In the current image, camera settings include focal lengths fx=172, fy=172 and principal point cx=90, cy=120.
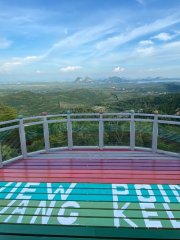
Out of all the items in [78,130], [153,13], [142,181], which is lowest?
[142,181]

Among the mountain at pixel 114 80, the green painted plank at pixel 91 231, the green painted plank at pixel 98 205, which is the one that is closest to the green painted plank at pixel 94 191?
the green painted plank at pixel 98 205

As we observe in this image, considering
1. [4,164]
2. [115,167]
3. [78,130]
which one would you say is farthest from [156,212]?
[4,164]

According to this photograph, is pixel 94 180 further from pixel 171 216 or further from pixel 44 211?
pixel 171 216

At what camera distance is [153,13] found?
385 inches

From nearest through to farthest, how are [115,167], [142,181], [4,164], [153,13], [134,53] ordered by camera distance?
1. [142,181]
2. [115,167]
3. [4,164]
4. [153,13]
5. [134,53]

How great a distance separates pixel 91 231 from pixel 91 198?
0.66 m

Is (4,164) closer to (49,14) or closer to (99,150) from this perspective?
(99,150)

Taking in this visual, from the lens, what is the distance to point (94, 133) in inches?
196

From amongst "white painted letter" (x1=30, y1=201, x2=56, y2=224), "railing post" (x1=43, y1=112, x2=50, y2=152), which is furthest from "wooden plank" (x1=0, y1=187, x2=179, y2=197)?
"railing post" (x1=43, y1=112, x2=50, y2=152)

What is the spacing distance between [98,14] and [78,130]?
8609 mm

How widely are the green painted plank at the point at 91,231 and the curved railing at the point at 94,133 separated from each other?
238cm

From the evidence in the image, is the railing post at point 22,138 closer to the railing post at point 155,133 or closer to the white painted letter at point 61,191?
the white painted letter at point 61,191

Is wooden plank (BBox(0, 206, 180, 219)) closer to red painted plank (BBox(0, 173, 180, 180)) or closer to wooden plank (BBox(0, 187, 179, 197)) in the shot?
wooden plank (BBox(0, 187, 179, 197))

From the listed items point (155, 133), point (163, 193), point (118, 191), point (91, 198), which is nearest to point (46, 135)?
point (91, 198)
